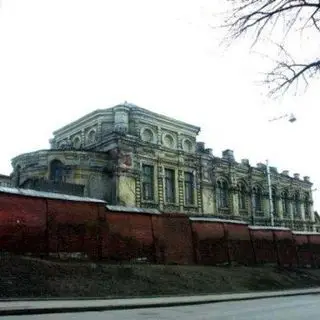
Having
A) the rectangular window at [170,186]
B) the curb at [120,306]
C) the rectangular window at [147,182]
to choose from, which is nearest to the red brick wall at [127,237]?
the curb at [120,306]

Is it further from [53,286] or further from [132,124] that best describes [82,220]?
[132,124]

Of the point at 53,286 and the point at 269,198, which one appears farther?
the point at 269,198

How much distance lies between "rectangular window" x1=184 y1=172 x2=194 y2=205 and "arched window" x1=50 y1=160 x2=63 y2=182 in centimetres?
1086

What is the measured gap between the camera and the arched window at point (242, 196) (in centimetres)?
4522

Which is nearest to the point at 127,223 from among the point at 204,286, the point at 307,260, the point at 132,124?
the point at 204,286

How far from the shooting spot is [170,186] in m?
39.0

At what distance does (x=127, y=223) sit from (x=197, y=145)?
20.7m

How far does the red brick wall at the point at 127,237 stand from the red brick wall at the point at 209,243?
3641 millimetres

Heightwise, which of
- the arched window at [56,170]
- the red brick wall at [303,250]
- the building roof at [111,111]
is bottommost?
the red brick wall at [303,250]

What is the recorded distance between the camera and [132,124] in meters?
37.5

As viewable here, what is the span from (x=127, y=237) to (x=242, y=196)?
2474cm

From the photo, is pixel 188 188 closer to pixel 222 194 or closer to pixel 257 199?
pixel 222 194

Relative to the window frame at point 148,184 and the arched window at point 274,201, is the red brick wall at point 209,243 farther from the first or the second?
the arched window at point 274,201

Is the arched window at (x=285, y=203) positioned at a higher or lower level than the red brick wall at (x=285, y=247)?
higher
